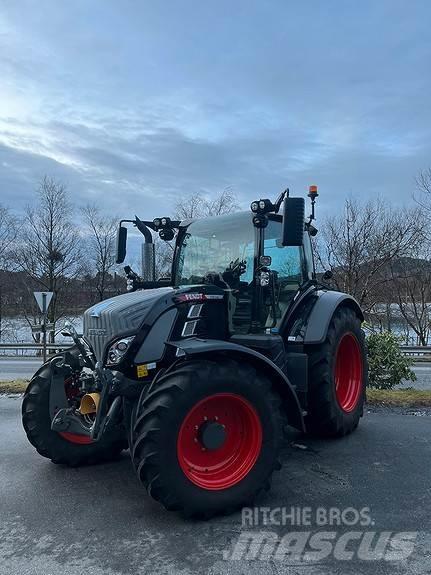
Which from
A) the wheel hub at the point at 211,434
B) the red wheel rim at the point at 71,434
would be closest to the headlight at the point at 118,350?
the wheel hub at the point at 211,434

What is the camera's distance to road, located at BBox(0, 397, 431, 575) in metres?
2.90

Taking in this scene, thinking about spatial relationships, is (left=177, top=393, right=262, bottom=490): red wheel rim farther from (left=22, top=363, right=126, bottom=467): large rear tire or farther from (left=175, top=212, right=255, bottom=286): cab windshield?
(left=175, top=212, right=255, bottom=286): cab windshield

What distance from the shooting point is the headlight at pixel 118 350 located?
12.0 ft

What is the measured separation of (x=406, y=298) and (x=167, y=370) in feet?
98.3

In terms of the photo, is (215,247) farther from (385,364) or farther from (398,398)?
(385,364)

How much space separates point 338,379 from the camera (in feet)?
19.0

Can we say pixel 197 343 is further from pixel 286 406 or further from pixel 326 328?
pixel 326 328

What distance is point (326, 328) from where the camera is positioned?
4.92 metres

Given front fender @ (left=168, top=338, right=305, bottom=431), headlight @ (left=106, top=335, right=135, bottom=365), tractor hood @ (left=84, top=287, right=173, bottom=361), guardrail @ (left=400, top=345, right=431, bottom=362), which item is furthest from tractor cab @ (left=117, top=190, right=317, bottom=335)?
guardrail @ (left=400, top=345, right=431, bottom=362)

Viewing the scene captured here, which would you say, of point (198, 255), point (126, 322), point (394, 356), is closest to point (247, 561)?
point (126, 322)

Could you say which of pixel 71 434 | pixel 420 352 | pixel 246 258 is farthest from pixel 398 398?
pixel 420 352

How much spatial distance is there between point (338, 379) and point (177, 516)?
9.68ft

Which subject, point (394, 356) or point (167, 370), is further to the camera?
point (394, 356)

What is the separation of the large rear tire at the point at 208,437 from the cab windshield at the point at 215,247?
1.34 meters
